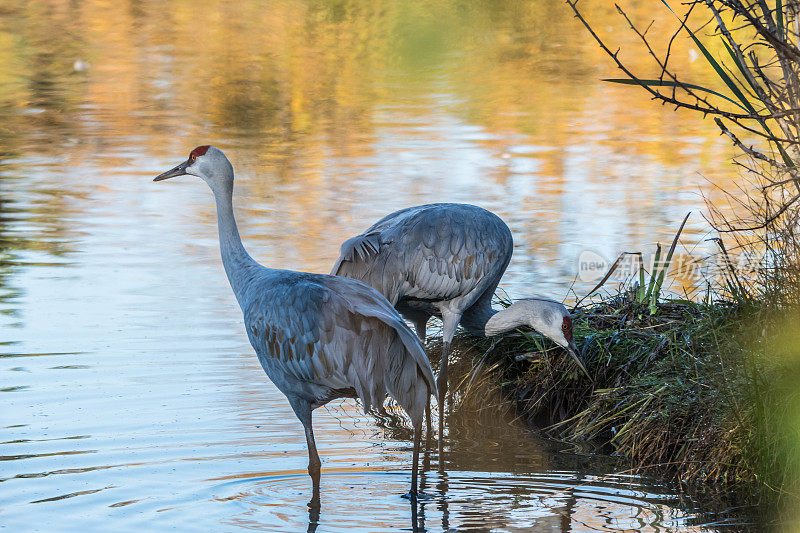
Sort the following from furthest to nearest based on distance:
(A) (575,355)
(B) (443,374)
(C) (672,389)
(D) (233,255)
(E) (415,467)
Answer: (B) (443,374) < (A) (575,355) < (D) (233,255) < (C) (672,389) < (E) (415,467)

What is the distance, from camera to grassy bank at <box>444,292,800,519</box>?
17.0 ft

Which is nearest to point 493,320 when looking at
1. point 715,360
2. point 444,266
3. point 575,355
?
point 444,266

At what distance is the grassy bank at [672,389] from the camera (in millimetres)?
5188

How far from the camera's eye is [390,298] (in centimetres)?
688

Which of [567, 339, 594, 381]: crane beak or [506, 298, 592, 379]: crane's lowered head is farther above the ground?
[506, 298, 592, 379]: crane's lowered head

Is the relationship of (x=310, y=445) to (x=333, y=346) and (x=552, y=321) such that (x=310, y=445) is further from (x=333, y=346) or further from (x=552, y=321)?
(x=552, y=321)

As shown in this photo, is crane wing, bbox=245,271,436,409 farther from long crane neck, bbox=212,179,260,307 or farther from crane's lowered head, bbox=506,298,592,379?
crane's lowered head, bbox=506,298,592,379

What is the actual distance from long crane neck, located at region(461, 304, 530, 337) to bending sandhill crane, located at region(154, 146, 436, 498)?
1.20 meters

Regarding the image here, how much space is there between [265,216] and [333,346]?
5.57m

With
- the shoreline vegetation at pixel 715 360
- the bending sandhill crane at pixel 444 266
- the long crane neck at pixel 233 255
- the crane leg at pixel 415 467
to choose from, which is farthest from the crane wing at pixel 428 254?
the crane leg at pixel 415 467

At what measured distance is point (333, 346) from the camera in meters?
5.63

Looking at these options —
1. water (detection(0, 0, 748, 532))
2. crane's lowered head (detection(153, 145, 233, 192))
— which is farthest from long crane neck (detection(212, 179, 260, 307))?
water (detection(0, 0, 748, 532))

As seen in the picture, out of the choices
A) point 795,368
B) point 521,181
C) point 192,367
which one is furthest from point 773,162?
point 521,181

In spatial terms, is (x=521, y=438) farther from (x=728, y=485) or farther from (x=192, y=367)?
(x=192, y=367)
